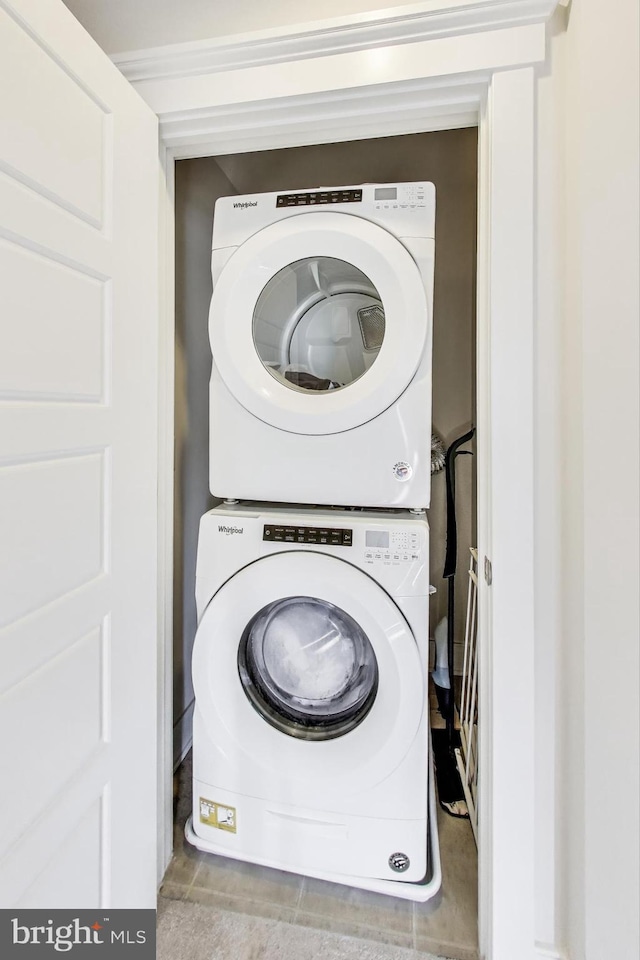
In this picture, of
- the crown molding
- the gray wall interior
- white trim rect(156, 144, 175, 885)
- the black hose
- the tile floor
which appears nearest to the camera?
the crown molding

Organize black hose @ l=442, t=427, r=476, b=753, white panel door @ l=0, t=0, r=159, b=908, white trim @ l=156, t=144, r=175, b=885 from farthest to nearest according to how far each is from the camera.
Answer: black hose @ l=442, t=427, r=476, b=753 < white trim @ l=156, t=144, r=175, b=885 < white panel door @ l=0, t=0, r=159, b=908

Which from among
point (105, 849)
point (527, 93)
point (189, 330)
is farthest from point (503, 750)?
point (189, 330)

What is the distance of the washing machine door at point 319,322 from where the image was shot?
3.96ft

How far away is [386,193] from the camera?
4.04ft

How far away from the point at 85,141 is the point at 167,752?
4.79 ft

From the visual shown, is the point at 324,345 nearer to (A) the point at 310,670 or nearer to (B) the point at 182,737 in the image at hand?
(A) the point at 310,670

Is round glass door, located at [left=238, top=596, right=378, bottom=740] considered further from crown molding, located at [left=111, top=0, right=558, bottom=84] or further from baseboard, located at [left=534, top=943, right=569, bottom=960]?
crown molding, located at [left=111, top=0, right=558, bottom=84]

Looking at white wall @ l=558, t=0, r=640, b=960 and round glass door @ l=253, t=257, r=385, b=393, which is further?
round glass door @ l=253, t=257, r=385, b=393

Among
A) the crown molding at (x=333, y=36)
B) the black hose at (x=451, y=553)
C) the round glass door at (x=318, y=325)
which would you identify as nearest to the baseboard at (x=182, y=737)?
the black hose at (x=451, y=553)

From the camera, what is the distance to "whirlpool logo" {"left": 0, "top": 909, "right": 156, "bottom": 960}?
763mm

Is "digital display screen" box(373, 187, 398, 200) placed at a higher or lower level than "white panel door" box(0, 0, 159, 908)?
higher

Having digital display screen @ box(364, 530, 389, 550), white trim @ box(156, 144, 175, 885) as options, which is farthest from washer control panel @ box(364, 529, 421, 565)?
white trim @ box(156, 144, 175, 885)

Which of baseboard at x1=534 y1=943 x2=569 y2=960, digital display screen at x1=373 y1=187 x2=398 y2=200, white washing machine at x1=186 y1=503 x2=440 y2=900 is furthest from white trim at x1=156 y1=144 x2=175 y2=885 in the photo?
baseboard at x1=534 y1=943 x2=569 y2=960

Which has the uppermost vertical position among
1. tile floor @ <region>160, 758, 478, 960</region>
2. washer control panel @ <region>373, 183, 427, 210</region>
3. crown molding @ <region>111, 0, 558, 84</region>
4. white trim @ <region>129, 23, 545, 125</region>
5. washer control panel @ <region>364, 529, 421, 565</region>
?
crown molding @ <region>111, 0, 558, 84</region>
